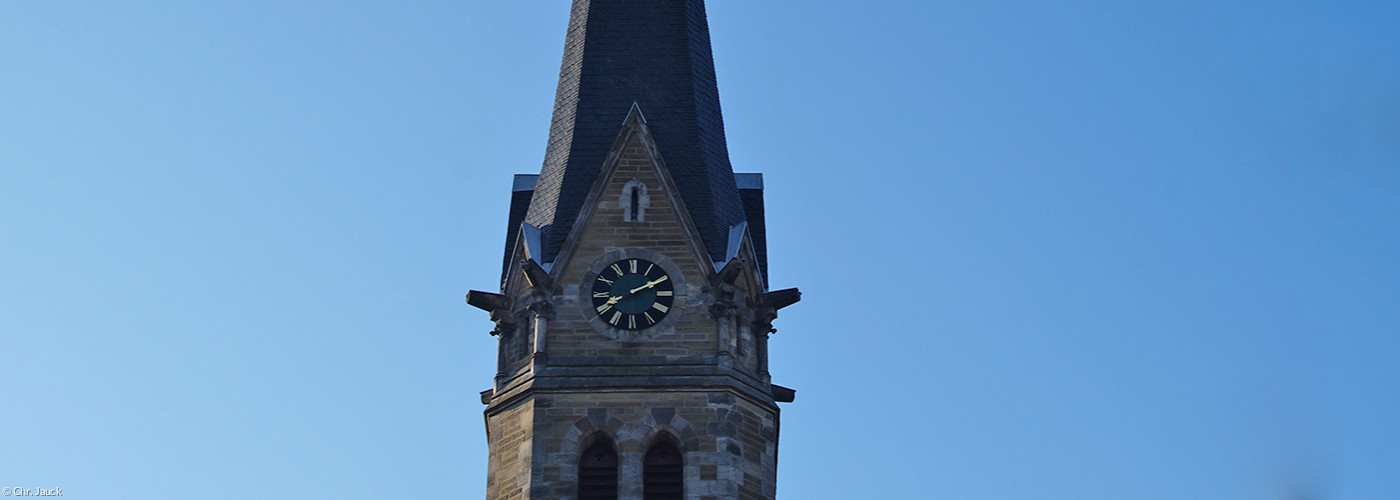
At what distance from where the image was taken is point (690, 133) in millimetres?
42969

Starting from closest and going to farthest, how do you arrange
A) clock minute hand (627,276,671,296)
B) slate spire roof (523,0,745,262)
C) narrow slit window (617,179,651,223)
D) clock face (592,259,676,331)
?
clock face (592,259,676,331) → clock minute hand (627,276,671,296) → narrow slit window (617,179,651,223) → slate spire roof (523,0,745,262)

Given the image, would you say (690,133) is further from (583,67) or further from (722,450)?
(722,450)

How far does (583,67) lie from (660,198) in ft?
12.1

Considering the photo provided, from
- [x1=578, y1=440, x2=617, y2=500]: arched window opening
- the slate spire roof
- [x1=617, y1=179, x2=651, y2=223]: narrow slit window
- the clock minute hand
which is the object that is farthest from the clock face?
[x1=578, y1=440, x2=617, y2=500]: arched window opening

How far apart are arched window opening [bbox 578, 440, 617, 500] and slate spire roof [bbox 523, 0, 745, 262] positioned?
3.57m

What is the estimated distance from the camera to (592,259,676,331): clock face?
40.3 m

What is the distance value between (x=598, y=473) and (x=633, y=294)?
3.18 m

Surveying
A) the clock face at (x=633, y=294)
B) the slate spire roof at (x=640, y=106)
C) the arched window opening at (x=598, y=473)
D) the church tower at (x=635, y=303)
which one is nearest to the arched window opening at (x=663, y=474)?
the church tower at (x=635, y=303)

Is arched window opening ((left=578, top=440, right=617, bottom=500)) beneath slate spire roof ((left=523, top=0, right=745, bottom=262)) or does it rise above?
beneath

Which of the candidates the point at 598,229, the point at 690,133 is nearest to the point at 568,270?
the point at 598,229

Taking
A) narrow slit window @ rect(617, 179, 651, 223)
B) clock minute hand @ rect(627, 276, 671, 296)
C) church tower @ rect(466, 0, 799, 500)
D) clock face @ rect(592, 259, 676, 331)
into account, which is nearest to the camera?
church tower @ rect(466, 0, 799, 500)

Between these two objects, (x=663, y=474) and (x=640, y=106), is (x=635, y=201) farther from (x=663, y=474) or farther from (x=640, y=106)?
(x=663, y=474)

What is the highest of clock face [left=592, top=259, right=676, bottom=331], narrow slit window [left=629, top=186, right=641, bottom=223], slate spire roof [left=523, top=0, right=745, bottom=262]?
slate spire roof [left=523, top=0, right=745, bottom=262]

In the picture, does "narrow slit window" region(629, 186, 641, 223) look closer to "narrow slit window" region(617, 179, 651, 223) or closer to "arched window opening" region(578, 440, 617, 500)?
"narrow slit window" region(617, 179, 651, 223)
